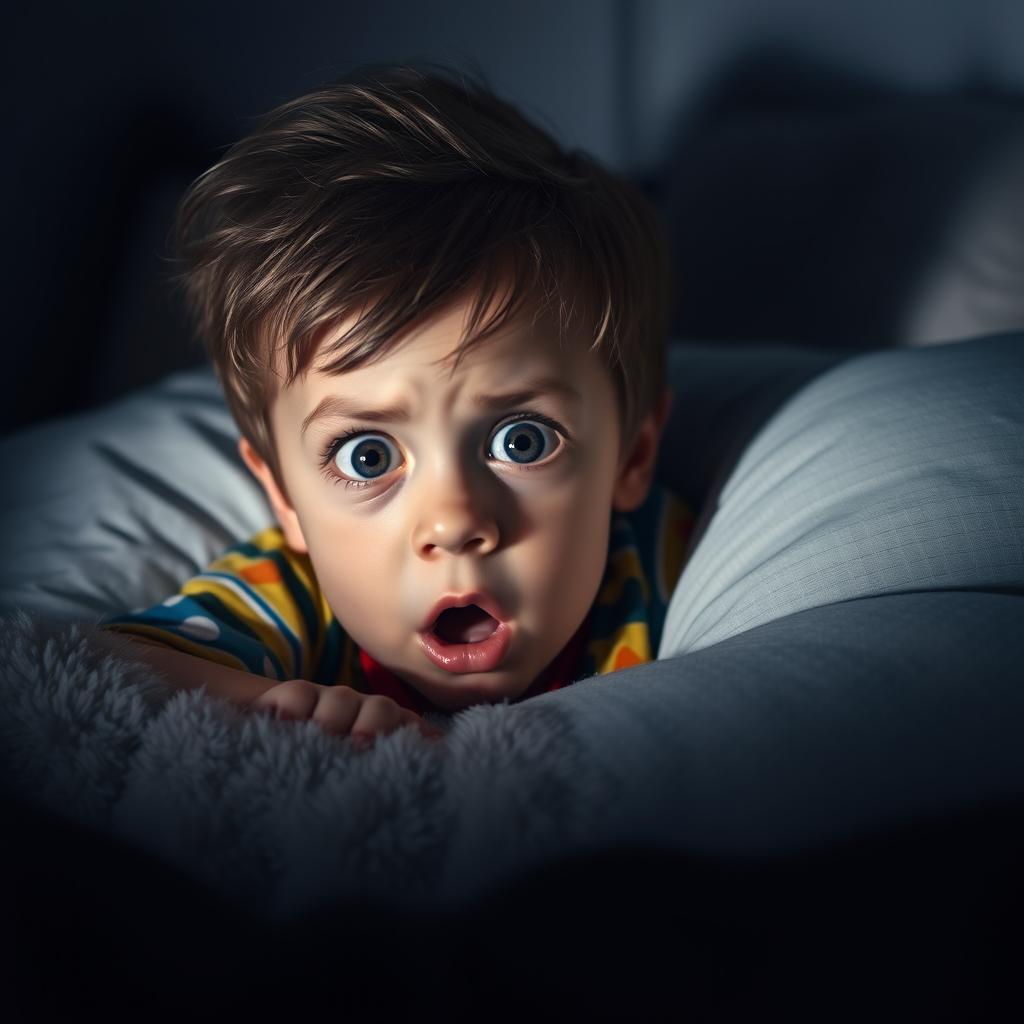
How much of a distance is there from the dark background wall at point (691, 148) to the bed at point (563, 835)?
837 mm

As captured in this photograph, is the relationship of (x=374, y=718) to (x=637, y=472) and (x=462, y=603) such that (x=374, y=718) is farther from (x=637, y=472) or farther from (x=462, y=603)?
(x=637, y=472)

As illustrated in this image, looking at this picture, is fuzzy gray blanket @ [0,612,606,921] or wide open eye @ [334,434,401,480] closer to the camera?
fuzzy gray blanket @ [0,612,606,921]

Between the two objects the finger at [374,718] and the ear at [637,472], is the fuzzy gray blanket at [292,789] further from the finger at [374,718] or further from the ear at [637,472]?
the ear at [637,472]

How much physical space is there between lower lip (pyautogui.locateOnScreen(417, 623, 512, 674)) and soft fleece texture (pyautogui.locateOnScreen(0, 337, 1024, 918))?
17 centimetres

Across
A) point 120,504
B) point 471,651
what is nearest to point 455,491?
point 471,651

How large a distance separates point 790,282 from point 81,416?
3.18 feet

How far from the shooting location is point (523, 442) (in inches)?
29.1

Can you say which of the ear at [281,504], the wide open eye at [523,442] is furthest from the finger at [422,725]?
the ear at [281,504]

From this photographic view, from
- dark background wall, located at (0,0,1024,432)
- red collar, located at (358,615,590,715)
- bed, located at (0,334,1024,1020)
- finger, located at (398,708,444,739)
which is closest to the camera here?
bed, located at (0,334,1024,1020)

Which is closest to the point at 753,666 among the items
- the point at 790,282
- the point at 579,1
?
the point at 790,282

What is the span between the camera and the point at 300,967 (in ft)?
1.41

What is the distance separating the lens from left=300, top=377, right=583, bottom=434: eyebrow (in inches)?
27.6

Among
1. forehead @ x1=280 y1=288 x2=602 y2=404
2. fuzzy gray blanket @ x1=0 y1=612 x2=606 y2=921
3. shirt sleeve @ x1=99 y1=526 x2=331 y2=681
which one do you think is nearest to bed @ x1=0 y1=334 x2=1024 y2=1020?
fuzzy gray blanket @ x1=0 y1=612 x2=606 y2=921

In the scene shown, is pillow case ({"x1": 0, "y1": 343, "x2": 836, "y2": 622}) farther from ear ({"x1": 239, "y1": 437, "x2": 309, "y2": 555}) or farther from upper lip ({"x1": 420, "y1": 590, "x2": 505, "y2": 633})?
upper lip ({"x1": 420, "y1": 590, "x2": 505, "y2": 633})
